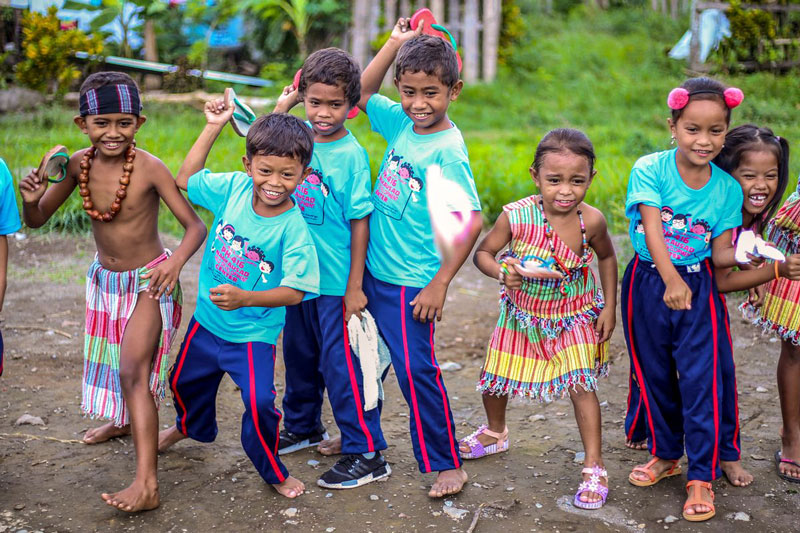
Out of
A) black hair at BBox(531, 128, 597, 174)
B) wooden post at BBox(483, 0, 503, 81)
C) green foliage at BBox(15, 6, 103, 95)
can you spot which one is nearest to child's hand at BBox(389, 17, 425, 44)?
black hair at BBox(531, 128, 597, 174)

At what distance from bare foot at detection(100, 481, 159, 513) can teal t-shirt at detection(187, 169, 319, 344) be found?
0.57m

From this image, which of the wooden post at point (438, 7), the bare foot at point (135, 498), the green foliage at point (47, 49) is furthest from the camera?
the wooden post at point (438, 7)

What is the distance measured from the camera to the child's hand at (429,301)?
3.00m

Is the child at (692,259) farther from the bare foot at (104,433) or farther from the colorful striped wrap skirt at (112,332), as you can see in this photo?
the bare foot at (104,433)

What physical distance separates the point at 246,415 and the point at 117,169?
102 centimetres

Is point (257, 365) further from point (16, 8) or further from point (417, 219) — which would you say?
point (16, 8)

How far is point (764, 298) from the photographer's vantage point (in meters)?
3.31

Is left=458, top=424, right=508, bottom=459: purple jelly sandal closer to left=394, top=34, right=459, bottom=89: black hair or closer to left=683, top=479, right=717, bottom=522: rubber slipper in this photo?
left=683, top=479, right=717, bottom=522: rubber slipper

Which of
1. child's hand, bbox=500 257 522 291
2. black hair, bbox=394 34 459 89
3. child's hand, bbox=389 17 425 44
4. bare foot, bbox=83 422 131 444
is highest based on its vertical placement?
child's hand, bbox=389 17 425 44

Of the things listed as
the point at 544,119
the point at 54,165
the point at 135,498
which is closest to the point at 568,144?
the point at 54,165

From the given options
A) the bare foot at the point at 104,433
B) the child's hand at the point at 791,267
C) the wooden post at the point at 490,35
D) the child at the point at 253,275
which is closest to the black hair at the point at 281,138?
the child at the point at 253,275

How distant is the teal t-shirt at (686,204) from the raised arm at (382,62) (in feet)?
3.32

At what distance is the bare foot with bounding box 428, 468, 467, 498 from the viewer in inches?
121

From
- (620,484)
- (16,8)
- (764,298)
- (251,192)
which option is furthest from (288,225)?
(16,8)
